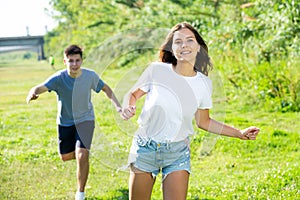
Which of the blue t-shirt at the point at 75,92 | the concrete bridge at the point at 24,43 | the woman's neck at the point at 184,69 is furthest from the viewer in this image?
the concrete bridge at the point at 24,43

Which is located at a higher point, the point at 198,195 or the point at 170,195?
the point at 170,195

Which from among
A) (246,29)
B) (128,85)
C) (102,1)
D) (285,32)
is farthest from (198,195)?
(102,1)

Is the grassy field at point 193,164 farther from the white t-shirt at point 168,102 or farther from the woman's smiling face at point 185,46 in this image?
the woman's smiling face at point 185,46

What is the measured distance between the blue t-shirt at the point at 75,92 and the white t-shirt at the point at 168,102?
80.8 inches

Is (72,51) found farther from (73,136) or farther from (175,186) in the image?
(175,186)

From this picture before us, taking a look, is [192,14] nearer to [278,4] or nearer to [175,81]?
[278,4]

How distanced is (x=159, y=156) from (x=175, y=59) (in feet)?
2.33

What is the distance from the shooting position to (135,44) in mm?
4922

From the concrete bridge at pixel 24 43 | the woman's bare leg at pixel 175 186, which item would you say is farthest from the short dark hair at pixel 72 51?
the concrete bridge at pixel 24 43

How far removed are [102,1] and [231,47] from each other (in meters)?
14.0

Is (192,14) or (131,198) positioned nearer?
(131,198)

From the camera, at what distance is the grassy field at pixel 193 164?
19.2 ft

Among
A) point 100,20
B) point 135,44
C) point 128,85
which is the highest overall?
point 135,44

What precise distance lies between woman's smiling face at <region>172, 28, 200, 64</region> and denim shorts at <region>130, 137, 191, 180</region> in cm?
58
